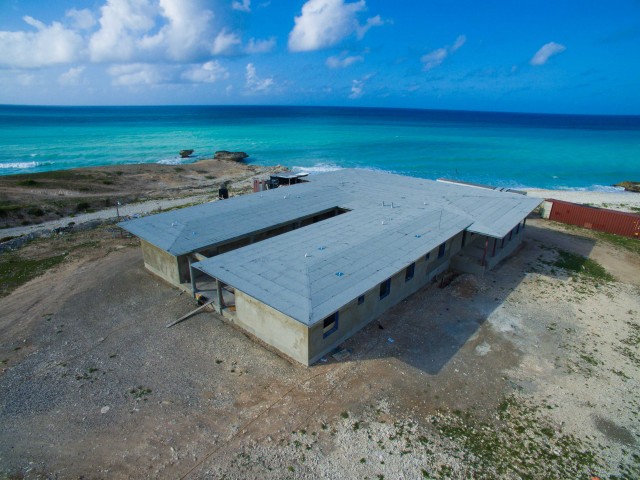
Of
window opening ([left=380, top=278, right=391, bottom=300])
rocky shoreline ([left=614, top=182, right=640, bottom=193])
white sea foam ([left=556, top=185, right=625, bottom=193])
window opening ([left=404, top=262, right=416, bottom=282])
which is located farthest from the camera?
white sea foam ([left=556, top=185, right=625, bottom=193])

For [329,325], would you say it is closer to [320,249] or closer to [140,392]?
[320,249]

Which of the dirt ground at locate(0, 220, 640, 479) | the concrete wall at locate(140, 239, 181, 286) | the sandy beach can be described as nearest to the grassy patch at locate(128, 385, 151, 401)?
the dirt ground at locate(0, 220, 640, 479)

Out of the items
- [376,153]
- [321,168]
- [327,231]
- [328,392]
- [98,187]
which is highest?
[327,231]

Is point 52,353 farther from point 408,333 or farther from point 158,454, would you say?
point 408,333

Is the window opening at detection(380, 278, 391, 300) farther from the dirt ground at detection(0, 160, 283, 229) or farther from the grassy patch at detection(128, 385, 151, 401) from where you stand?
the dirt ground at detection(0, 160, 283, 229)

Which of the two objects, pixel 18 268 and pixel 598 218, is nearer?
pixel 18 268

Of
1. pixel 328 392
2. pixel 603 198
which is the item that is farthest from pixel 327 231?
pixel 603 198

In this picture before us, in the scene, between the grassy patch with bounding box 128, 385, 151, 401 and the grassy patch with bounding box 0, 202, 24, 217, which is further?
the grassy patch with bounding box 0, 202, 24, 217
